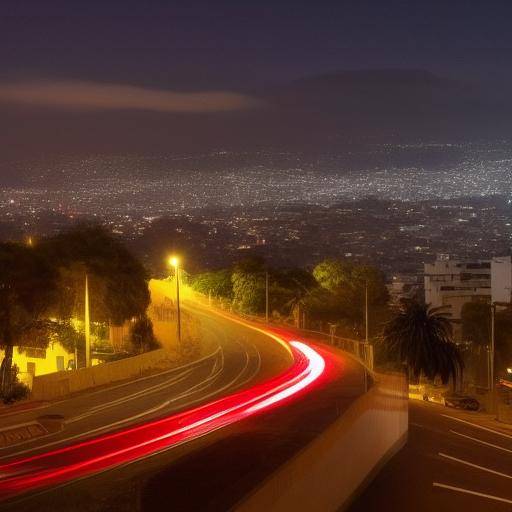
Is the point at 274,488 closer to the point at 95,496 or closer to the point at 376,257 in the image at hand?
the point at 95,496

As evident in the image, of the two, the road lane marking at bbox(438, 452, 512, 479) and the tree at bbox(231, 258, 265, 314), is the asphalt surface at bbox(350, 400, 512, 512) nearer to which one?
the road lane marking at bbox(438, 452, 512, 479)

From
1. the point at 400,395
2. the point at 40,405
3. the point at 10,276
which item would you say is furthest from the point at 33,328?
the point at 400,395

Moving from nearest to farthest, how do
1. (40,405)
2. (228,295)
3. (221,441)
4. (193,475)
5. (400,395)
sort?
1. (193,475)
2. (221,441)
3. (400,395)
4. (40,405)
5. (228,295)

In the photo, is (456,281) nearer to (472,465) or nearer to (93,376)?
(93,376)

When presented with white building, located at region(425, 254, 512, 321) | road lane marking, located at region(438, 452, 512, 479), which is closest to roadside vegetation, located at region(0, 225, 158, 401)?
road lane marking, located at region(438, 452, 512, 479)

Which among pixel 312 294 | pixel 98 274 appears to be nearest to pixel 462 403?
pixel 98 274

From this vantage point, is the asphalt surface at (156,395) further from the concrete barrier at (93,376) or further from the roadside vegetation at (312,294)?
the roadside vegetation at (312,294)
